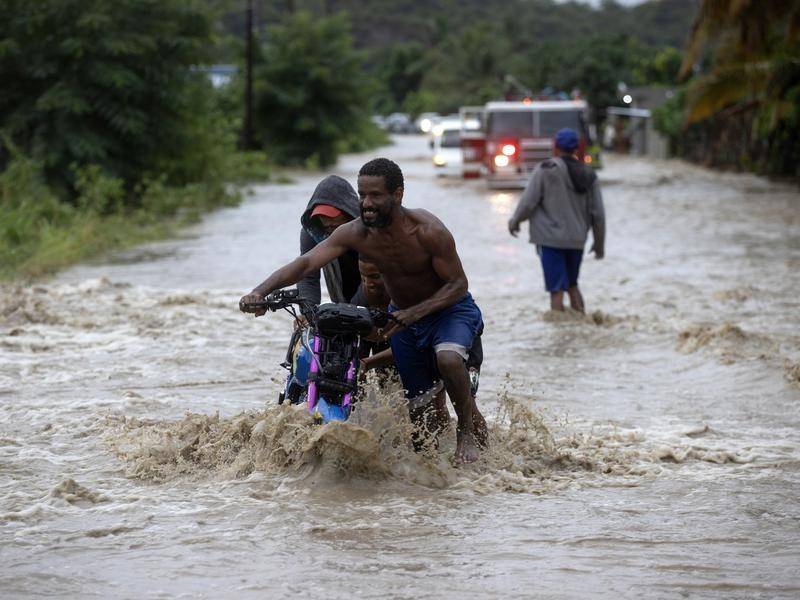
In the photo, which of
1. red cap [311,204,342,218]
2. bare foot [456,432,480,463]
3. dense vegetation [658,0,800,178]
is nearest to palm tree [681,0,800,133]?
dense vegetation [658,0,800,178]

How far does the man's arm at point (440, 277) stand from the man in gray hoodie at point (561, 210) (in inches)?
212

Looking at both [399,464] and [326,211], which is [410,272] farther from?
[399,464]

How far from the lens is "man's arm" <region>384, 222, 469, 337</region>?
6188mm

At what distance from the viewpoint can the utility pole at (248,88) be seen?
141 feet

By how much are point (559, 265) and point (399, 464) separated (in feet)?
18.3

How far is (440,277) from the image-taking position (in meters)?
6.35

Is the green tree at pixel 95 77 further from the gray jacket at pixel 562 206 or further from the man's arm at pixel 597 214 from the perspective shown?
the man's arm at pixel 597 214

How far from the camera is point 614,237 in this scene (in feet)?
68.0

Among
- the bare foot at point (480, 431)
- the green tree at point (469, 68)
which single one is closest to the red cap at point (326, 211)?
the bare foot at point (480, 431)

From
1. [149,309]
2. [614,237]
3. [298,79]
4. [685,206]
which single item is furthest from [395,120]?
[149,309]

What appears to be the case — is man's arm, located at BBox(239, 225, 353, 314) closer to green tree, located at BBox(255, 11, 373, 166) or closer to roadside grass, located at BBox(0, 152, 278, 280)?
roadside grass, located at BBox(0, 152, 278, 280)

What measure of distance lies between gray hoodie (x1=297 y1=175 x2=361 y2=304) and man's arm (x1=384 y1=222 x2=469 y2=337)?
78 cm

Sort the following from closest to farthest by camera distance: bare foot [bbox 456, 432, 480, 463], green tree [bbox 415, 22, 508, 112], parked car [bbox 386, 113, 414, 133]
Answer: bare foot [bbox 456, 432, 480, 463] → parked car [bbox 386, 113, 414, 133] → green tree [bbox 415, 22, 508, 112]

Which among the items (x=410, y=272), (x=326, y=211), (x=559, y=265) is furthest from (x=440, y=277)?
(x=559, y=265)
